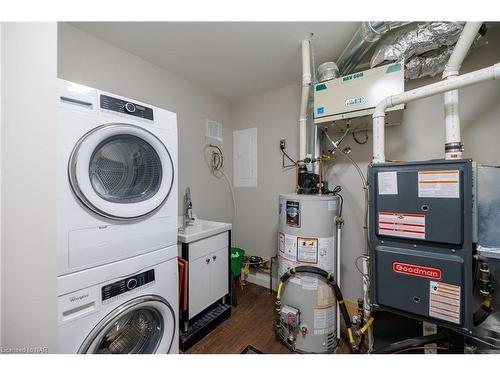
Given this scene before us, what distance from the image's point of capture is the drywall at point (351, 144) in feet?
4.24

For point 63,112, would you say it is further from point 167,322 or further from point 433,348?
point 433,348

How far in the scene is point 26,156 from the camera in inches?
25.3

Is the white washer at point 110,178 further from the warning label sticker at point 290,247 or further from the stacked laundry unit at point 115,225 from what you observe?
the warning label sticker at point 290,247

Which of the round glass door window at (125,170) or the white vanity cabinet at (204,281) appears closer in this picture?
the round glass door window at (125,170)

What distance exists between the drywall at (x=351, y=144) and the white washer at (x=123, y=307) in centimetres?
132

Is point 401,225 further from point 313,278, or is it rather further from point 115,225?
point 115,225

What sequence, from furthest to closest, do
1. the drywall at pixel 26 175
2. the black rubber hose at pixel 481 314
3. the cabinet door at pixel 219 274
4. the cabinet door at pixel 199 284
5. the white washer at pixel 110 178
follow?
1. the cabinet door at pixel 219 274
2. the cabinet door at pixel 199 284
3. the black rubber hose at pixel 481 314
4. the white washer at pixel 110 178
5. the drywall at pixel 26 175

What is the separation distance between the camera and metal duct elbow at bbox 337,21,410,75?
1141 mm

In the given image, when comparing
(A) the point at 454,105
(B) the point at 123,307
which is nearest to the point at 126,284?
(B) the point at 123,307

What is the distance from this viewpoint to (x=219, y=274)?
1.70 meters

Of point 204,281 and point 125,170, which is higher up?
point 125,170

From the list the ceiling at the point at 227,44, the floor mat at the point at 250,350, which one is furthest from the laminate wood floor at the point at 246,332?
the ceiling at the point at 227,44

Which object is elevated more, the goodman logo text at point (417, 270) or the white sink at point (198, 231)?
the white sink at point (198, 231)

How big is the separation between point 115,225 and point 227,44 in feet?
4.69
